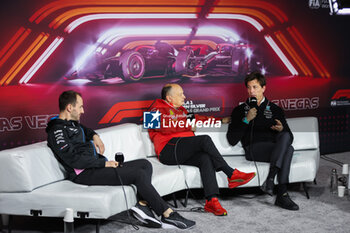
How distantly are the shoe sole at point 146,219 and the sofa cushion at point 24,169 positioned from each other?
2.30 feet

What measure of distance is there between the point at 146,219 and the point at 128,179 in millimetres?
351

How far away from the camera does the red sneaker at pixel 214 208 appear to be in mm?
3705

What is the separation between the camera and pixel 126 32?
475 cm

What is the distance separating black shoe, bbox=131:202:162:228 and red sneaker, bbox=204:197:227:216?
54 centimetres

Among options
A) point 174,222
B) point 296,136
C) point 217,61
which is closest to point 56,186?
point 174,222

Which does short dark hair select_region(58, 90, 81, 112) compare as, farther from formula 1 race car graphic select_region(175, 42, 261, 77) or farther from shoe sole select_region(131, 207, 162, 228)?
formula 1 race car graphic select_region(175, 42, 261, 77)

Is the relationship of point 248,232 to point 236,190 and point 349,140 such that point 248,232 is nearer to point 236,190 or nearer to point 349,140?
point 236,190

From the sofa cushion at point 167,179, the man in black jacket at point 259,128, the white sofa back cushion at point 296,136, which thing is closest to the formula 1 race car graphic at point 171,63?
the white sofa back cushion at point 296,136

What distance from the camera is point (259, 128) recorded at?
172 inches

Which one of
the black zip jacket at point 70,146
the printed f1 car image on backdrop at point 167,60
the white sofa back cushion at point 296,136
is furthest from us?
the printed f1 car image on backdrop at point 167,60

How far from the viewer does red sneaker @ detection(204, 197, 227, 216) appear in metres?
3.71

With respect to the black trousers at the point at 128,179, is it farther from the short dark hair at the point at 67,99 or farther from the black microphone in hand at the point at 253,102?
the black microphone in hand at the point at 253,102

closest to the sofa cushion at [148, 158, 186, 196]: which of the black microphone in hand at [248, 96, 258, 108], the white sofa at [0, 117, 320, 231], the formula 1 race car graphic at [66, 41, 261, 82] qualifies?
the white sofa at [0, 117, 320, 231]

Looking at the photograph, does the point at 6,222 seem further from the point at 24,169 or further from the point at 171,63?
the point at 171,63
